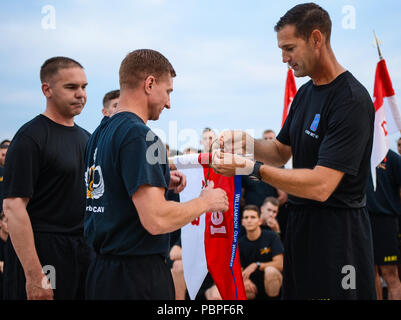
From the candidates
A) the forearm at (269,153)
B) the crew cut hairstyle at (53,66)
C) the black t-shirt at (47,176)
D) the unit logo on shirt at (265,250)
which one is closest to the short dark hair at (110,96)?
the crew cut hairstyle at (53,66)

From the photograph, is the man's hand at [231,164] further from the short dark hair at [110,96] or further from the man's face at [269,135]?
the man's face at [269,135]

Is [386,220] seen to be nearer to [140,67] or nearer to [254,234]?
[254,234]

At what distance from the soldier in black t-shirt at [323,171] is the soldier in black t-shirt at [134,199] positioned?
61cm

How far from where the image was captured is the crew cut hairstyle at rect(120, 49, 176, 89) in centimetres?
246

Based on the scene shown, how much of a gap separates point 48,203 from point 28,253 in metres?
0.42

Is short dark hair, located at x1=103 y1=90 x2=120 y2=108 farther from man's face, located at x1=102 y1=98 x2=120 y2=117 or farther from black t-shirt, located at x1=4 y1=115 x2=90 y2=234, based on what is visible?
black t-shirt, located at x1=4 y1=115 x2=90 y2=234

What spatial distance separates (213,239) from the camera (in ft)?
11.0

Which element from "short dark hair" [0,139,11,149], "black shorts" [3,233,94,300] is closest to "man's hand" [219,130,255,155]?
"black shorts" [3,233,94,300]

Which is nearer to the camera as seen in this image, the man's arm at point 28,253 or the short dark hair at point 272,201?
the man's arm at point 28,253

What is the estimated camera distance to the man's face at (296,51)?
287cm

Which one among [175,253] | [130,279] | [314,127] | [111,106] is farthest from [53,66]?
[175,253]

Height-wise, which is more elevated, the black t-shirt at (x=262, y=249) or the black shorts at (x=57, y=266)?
the black shorts at (x=57, y=266)

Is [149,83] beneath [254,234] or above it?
above
